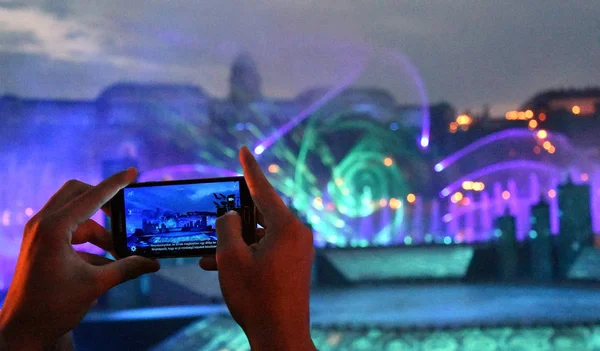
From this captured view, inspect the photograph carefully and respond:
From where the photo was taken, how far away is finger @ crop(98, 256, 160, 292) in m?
1.19

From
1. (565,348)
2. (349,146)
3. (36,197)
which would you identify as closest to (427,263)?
(565,348)

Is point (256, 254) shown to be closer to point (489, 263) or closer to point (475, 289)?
point (475, 289)

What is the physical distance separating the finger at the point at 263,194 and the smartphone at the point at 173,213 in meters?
0.45

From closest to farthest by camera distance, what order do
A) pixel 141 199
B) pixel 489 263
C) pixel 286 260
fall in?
pixel 286 260, pixel 141 199, pixel 489 263

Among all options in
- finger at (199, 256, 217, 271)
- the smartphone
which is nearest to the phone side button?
the smartphone

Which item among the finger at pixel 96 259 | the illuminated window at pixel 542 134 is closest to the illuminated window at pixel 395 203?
the illuminated window at pixel 542 134

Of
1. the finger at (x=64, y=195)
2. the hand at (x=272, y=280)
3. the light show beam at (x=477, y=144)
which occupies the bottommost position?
the hand at (x=272, y=280)

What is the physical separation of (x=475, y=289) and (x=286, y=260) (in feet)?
38.6

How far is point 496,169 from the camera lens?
1170 inches

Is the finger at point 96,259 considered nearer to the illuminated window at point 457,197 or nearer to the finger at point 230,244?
the finger at point 230,244

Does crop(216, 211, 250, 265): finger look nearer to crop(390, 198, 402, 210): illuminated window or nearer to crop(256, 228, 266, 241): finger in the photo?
crop(256, 228, 266, 241): finger

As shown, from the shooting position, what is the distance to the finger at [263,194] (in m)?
1.07

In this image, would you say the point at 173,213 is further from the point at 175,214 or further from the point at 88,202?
the point at 88,202

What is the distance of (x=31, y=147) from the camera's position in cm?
1759
